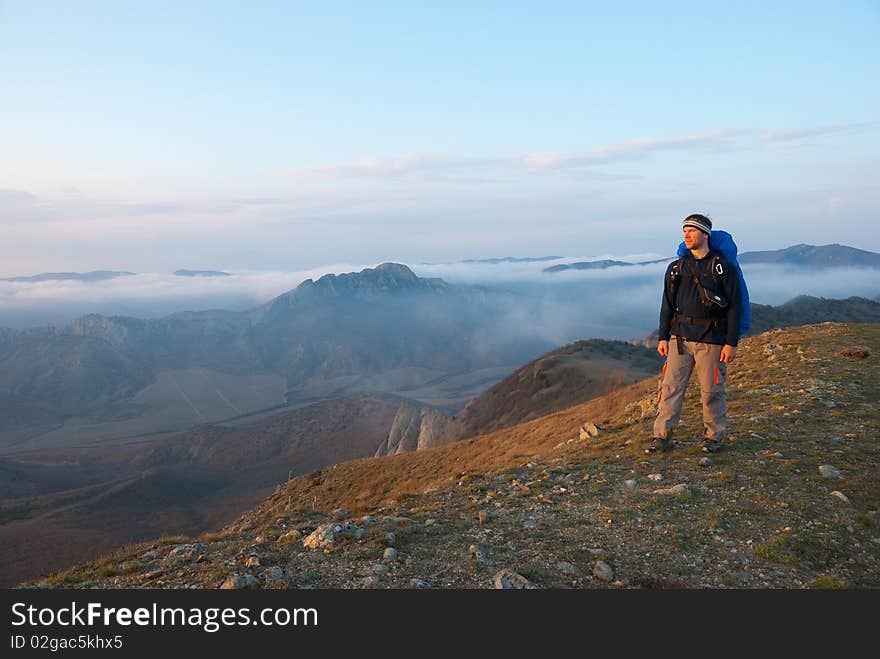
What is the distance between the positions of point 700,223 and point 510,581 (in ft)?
18.4

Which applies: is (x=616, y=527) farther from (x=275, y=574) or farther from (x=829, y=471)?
(x=275, y=574)

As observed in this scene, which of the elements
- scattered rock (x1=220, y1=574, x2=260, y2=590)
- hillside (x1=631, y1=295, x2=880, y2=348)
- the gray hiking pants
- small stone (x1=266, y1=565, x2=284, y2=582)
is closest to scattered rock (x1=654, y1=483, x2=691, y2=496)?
the gray hiking pants

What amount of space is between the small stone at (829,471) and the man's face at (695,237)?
3.66 metres

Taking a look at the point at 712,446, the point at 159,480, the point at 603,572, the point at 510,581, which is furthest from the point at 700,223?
the point at 159,480

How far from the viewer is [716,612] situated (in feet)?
15.5

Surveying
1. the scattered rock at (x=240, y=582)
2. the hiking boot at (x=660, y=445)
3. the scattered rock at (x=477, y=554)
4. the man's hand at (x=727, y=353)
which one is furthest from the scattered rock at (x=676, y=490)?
the scattered rock at (x=240, y=582)

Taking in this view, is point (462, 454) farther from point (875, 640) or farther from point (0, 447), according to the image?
point (0, 447)

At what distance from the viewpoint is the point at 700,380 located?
834 cm

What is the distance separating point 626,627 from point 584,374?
49.3 m

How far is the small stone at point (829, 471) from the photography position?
7.75m

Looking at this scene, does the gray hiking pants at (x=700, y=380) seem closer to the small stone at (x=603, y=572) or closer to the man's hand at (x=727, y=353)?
the man's hand at (x=727, y=353)

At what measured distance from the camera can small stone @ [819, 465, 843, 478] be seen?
7.75m

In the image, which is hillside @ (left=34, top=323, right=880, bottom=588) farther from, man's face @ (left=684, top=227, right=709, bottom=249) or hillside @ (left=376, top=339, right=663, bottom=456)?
hillside @ (left=376, top=339, right=663, bottom=456)

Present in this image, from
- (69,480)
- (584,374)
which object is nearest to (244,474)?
(69,480)
